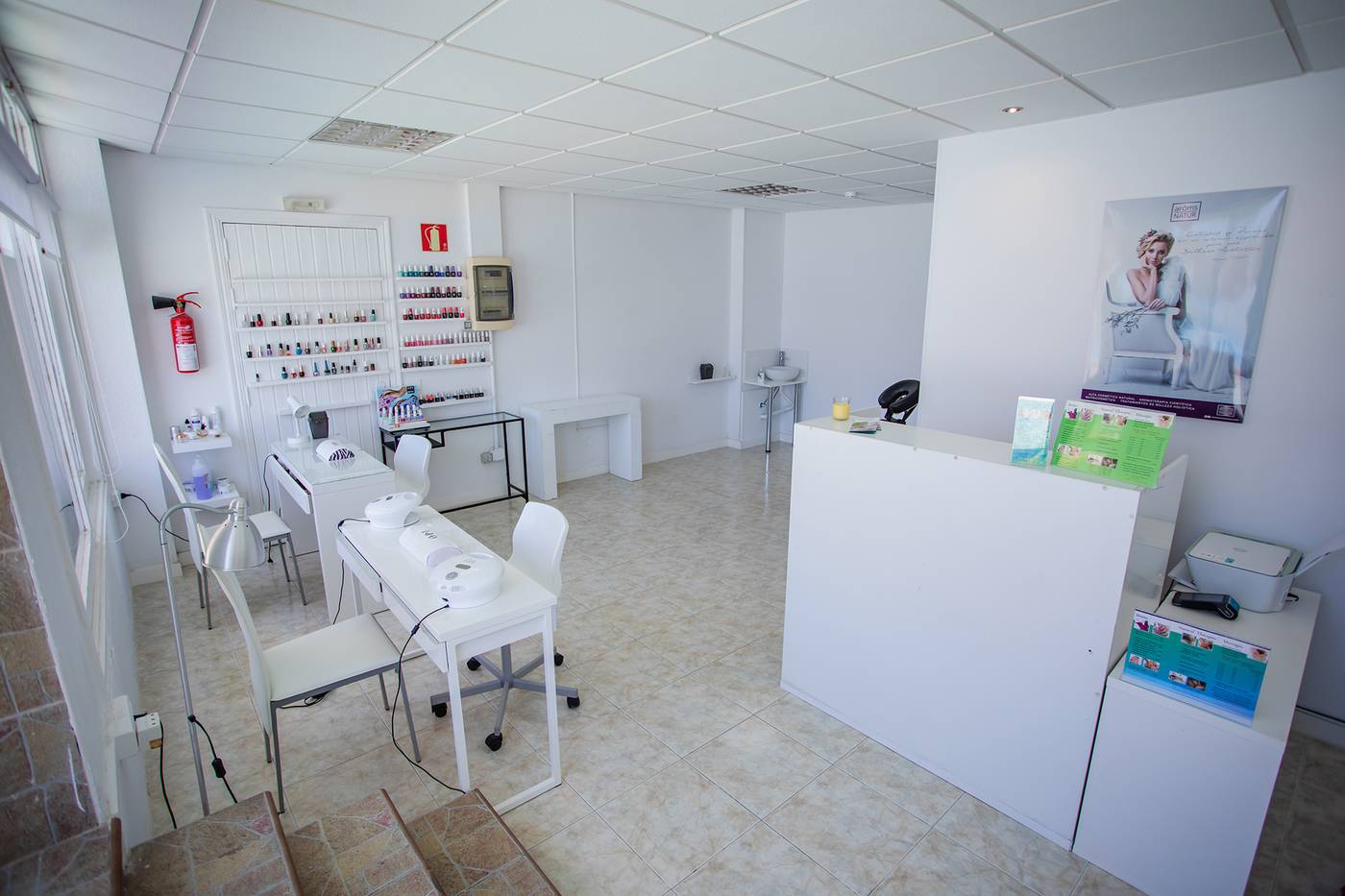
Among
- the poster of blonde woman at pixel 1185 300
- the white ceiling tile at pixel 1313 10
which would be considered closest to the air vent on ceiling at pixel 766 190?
the poster of blonde woman at pixel 1185 300

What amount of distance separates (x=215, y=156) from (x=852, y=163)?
4.11 m

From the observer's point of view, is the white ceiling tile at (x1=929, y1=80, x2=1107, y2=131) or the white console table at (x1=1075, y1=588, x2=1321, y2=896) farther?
the white ceiling tile at (x1=929, y1=80, x2=1107, y2=131)

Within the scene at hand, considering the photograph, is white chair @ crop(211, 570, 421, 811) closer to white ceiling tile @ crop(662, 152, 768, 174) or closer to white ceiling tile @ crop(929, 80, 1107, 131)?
white ceiling tile @ crop(662, 152, 768, 174)

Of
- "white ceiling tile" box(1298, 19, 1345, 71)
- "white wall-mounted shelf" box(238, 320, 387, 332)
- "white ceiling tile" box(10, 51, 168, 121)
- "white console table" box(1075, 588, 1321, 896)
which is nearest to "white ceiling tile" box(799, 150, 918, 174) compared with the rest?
"white ceiling tile" box(1298, 19, 1345, 71)

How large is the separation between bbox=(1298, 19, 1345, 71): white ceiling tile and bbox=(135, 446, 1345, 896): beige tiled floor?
2809 mm

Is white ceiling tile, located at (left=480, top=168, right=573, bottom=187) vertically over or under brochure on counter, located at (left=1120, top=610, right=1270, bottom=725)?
over

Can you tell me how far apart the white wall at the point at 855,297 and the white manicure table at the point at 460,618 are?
519 cm

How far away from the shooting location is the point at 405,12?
1995mm

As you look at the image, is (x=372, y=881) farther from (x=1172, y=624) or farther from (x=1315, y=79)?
(x=1315, y=79)

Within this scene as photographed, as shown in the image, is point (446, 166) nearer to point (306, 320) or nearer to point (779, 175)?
point (306, 320)

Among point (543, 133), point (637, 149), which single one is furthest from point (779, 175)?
point (543, 133)

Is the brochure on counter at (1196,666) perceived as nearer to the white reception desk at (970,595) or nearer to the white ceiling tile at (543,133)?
the white reception desk at (970,595)

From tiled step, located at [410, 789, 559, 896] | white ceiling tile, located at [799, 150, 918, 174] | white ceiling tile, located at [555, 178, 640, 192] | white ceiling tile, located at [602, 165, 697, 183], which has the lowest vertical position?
tiled step, located at [410, 789, 559, 896]

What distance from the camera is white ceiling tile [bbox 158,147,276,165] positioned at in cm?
392
